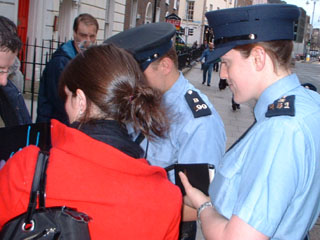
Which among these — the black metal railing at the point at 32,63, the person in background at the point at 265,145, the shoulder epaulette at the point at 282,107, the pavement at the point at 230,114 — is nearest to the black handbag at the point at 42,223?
the person in background at the point at 265,145

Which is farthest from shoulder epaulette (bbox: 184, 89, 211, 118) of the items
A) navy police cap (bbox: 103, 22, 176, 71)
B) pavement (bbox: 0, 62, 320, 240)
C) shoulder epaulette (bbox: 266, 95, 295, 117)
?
pavement (bbox: 0, 62, 320, 240)

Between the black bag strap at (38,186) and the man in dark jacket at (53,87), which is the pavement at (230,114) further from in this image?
the black bag strap at (38,186)

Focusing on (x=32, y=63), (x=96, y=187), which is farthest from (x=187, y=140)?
(x=32, y=63)

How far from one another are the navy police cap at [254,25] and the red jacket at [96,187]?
610 millimetres

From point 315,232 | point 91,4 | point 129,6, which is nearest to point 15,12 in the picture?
point 91,4

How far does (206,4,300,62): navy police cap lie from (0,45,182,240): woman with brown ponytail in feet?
1.25

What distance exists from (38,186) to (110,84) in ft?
1.45

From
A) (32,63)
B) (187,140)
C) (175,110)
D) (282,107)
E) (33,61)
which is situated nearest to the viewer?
(282,107)

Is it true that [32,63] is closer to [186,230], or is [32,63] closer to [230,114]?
[186,230]

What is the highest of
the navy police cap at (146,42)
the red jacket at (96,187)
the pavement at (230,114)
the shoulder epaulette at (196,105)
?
the navy police cap at (146,42)

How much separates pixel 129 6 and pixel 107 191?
19340 millimetres

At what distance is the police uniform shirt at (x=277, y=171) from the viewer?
4.27ft

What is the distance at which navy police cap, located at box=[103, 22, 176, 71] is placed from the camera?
7.76 feet

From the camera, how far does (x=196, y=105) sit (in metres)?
2.20
